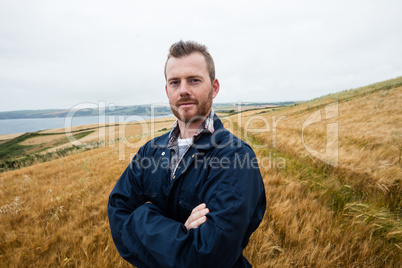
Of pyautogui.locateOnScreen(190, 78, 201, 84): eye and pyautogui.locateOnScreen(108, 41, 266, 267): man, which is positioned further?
pyautogui.locateOnScreen(190, 78, 201, 84): eye

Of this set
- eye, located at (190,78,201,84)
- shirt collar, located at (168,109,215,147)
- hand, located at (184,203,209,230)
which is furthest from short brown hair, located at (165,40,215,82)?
hand, located at (184,203,209,230)

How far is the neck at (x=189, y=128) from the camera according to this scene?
5.67 ft

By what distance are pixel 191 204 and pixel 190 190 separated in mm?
123

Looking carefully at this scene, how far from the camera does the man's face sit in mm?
1630

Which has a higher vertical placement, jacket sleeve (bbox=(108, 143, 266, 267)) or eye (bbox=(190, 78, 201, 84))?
eye (bbox=(190, 78, 201, 84))

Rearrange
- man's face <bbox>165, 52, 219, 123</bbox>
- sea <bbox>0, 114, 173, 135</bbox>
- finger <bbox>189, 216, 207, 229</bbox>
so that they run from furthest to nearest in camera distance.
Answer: sea <bbox>0, 114, 173, 135</bbox>, man's face <bbox>165, 52, 219, 123</bbox>, finger <bbox>189, 216, 207, 229</bbox>

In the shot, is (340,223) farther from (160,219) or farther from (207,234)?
(160,219)

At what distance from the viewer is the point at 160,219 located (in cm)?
127

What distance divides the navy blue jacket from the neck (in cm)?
16

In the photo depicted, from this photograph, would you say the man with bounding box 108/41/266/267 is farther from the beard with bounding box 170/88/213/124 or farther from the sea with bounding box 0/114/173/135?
the sea with bounding box 0/114/173/135

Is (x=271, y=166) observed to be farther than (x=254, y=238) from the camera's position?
Yes

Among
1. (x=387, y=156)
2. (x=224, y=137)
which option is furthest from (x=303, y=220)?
(x=387, y=156)

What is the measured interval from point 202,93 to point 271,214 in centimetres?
243

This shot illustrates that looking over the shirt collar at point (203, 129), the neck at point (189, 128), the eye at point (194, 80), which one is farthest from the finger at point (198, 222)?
the eye at point (194, 80)
